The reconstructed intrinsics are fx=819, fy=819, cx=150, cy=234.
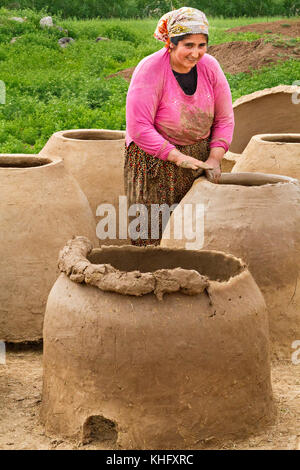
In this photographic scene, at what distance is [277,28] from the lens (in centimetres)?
2050

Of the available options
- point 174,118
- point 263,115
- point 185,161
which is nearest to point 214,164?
point 185,161

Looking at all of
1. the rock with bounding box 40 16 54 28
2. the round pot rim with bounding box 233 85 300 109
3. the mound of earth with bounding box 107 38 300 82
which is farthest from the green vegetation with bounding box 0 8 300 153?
the round pot rim with bounding box 233 85 300 109

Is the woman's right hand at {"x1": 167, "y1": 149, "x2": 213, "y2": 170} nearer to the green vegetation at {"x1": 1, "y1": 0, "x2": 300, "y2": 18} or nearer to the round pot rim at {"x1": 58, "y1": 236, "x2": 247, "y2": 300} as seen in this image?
the round pot rim at {"x1": 58, "y1": 236, "x2": 247, "y2": 300}

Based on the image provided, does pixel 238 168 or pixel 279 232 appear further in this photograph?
pixel 238 168

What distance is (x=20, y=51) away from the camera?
58.5 feet

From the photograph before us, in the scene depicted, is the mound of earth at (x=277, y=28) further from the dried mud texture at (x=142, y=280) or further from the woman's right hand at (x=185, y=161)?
the dried mud texture at (x=142, y=280)

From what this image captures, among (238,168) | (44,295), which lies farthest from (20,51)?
(44,295)

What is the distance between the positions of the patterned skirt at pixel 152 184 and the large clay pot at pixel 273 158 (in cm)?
86

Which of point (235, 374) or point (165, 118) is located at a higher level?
point (165, 118)

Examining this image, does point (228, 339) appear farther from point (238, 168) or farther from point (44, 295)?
point (238, 168)

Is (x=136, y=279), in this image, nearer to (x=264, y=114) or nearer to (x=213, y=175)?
(x=213, y=175)

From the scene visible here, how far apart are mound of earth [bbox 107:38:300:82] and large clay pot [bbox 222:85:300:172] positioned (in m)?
7.63

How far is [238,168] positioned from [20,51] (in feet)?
41.4

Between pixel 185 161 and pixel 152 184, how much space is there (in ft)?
1.25
